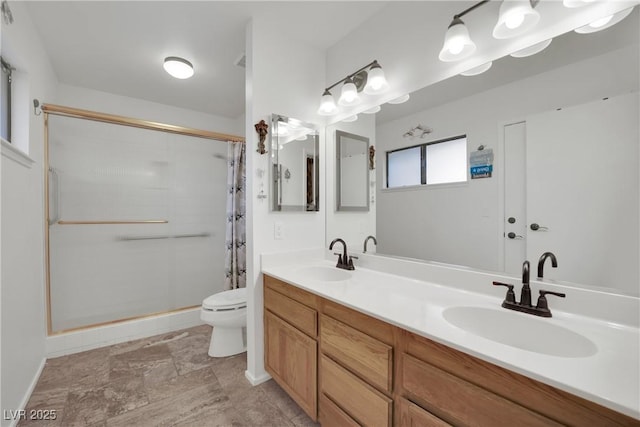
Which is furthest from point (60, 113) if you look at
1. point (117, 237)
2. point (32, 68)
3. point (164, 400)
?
point (164, 400)

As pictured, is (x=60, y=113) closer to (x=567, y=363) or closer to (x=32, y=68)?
(x=32, y=68)

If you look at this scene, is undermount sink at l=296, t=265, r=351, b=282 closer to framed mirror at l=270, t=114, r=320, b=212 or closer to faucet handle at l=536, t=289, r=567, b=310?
framed mirror at l=270, t=114, r=320, b=212

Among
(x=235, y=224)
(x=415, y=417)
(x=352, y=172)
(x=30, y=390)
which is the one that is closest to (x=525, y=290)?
(x=415, y=417)

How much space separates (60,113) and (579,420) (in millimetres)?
3502

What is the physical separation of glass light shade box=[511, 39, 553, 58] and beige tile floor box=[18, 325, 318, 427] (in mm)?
2172

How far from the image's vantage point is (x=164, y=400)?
5.54ft

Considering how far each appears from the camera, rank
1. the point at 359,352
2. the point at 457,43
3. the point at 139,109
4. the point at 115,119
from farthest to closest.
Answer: the point at 139,109, the point at 115,119, the point at 457,43, the point at 359,352

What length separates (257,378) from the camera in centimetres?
185

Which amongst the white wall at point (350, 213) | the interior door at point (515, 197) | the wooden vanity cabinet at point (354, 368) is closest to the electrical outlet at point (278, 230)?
the white wall at point (350, 213)

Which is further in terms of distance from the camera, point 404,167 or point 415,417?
point 404,167

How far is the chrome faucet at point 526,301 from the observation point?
978mm

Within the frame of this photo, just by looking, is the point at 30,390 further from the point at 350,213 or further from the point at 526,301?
the point at 526,301

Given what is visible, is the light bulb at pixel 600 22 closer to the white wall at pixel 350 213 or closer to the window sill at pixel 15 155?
the white wall at pixel 350 213

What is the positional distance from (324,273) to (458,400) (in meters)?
1.17
